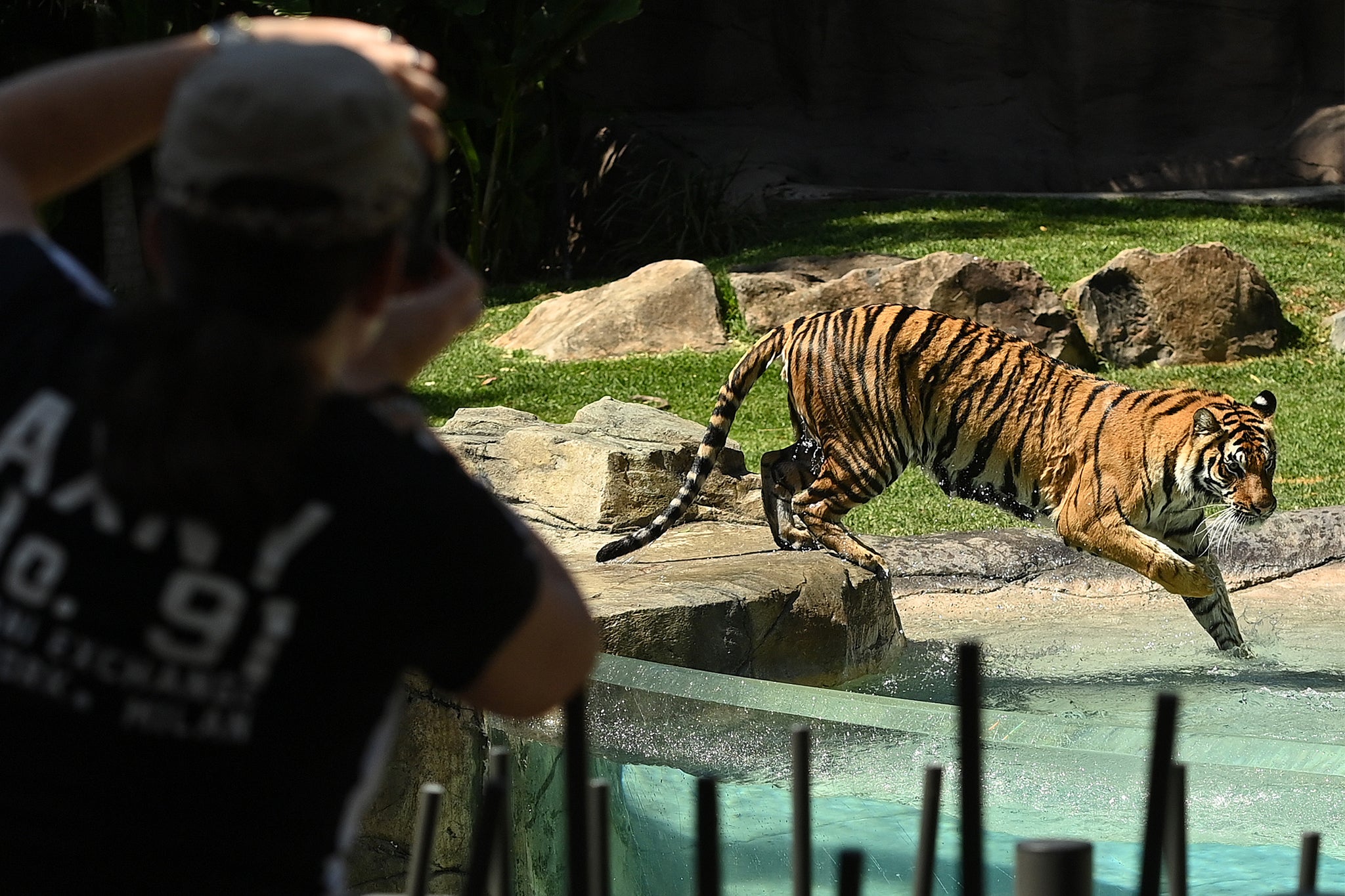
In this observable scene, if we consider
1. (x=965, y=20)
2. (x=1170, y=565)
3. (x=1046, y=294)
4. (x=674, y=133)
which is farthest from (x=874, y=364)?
(x=965, y=20)

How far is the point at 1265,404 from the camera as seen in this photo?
5789 mm

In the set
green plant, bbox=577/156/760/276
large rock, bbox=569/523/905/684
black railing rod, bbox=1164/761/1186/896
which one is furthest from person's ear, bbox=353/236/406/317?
green plant, bbox=577/156/760/276

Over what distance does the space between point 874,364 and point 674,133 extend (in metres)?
11.7

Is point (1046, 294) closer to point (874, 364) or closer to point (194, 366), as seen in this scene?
point (874, 364)

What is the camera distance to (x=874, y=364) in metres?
6.33

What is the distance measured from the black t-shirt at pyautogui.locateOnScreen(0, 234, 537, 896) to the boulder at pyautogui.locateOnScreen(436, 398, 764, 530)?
503 cm

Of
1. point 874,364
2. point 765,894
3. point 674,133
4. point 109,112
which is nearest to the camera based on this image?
point 109,112

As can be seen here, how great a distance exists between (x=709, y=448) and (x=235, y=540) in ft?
17.0

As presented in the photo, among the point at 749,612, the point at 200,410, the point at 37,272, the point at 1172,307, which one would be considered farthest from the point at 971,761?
the point at 1172,307

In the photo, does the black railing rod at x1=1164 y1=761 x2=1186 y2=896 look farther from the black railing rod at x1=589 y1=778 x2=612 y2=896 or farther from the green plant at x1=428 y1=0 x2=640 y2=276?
the green plant at x1=428 y1=0 x2=640 y2=276

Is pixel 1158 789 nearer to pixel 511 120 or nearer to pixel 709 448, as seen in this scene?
pixel 709 448

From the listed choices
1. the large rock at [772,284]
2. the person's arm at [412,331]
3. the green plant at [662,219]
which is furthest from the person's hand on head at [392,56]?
the green plant at [662,219]

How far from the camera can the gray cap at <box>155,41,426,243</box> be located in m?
1.04

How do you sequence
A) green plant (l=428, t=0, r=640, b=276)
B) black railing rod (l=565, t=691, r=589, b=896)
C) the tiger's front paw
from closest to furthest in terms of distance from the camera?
black railing rod (l=565, t=691, r=589, b=896), the tiger's front paw, green plant (l=428, t=0, r=640, b=276)
